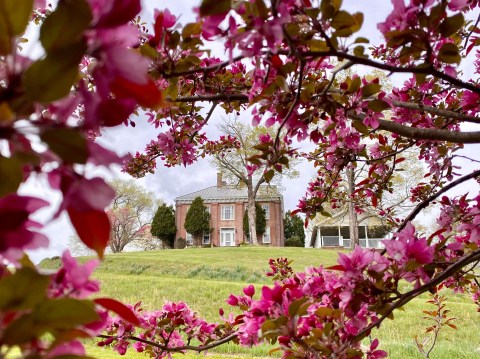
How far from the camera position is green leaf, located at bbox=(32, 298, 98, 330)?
409 millimetres

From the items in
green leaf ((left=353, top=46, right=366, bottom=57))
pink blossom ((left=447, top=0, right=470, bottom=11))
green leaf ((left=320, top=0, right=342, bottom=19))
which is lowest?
green leaf ((left=320, top=0, right=342, bottom=19))

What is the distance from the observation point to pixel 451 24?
1.14 m

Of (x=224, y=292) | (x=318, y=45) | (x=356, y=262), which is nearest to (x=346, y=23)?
(x=318, y=45)

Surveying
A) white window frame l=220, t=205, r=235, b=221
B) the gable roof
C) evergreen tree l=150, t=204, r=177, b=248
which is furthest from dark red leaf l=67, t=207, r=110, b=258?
white window frame l=220, t=205, r=235, b=221

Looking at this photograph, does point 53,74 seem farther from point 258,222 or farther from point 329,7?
point 258,222

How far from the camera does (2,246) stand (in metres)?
0.40

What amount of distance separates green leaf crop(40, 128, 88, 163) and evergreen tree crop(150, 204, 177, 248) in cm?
3059

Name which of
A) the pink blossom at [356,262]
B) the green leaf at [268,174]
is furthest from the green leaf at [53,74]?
the green leaf at [268,174]

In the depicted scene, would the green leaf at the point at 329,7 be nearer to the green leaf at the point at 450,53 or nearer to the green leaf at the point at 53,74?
the green leaf at the point at 450,53

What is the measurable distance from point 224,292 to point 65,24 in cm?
978

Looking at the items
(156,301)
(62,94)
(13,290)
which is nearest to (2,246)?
(13,290)

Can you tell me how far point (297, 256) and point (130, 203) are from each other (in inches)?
796

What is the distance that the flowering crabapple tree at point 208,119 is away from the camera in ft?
1.29

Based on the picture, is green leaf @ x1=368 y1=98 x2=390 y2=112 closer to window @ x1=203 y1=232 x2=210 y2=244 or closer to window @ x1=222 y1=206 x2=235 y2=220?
window @ x1=203 y1=232 x2=210 y2=244
